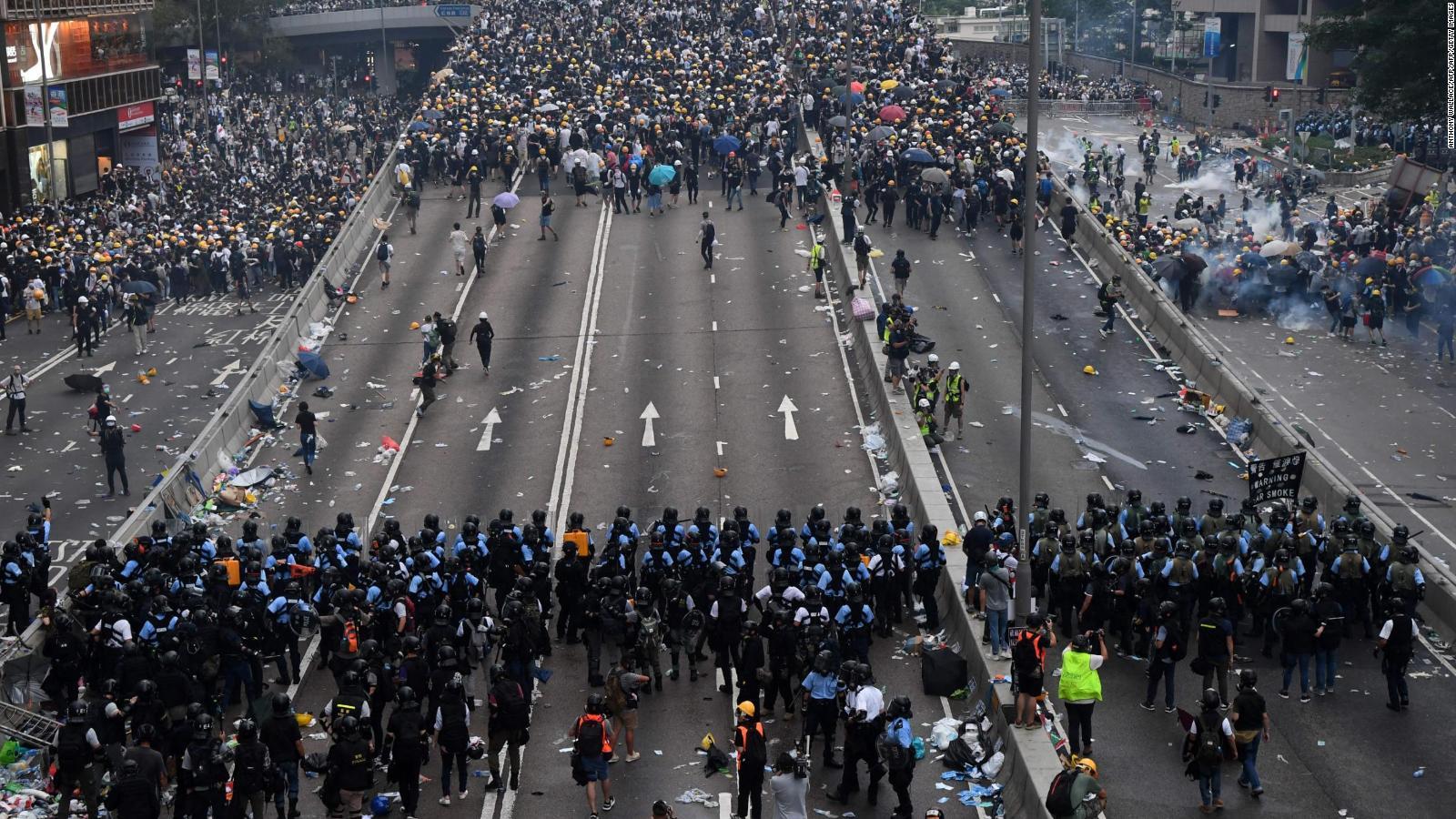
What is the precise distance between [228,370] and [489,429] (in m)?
10.1

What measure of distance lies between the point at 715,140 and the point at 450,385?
55.3ft

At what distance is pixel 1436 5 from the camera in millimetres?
51812

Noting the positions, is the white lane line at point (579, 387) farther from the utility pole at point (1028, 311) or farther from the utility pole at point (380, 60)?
the utility pole at point (380, 60)

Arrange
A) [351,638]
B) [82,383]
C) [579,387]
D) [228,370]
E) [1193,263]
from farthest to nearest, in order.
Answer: [1193,263]
[228,370]
[82,383]
[579,387]
[351,638]

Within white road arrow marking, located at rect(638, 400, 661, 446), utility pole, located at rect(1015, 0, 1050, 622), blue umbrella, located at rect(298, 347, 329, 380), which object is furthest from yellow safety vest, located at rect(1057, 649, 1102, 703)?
blue umbrella, located at rect(298, 347, 329, 380)

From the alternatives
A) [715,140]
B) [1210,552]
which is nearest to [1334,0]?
[715,140]

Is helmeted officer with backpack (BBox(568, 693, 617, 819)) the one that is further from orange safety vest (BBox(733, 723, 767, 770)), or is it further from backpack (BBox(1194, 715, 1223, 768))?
backpack (BBox(1194, 715, 1223, 768))

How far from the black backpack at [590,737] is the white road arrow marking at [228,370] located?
24.3 metres

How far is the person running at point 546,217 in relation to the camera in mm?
47253

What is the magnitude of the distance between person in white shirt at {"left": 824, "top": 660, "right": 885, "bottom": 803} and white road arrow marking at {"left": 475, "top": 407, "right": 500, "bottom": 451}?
15590 mm

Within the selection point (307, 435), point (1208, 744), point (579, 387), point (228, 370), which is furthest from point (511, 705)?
point (228, 370)

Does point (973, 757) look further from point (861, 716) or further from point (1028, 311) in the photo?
point (1028, 311)

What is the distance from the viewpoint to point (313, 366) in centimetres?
3784

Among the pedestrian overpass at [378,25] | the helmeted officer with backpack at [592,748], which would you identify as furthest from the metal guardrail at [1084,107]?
the helmeted officer with backpack at [592,748]
